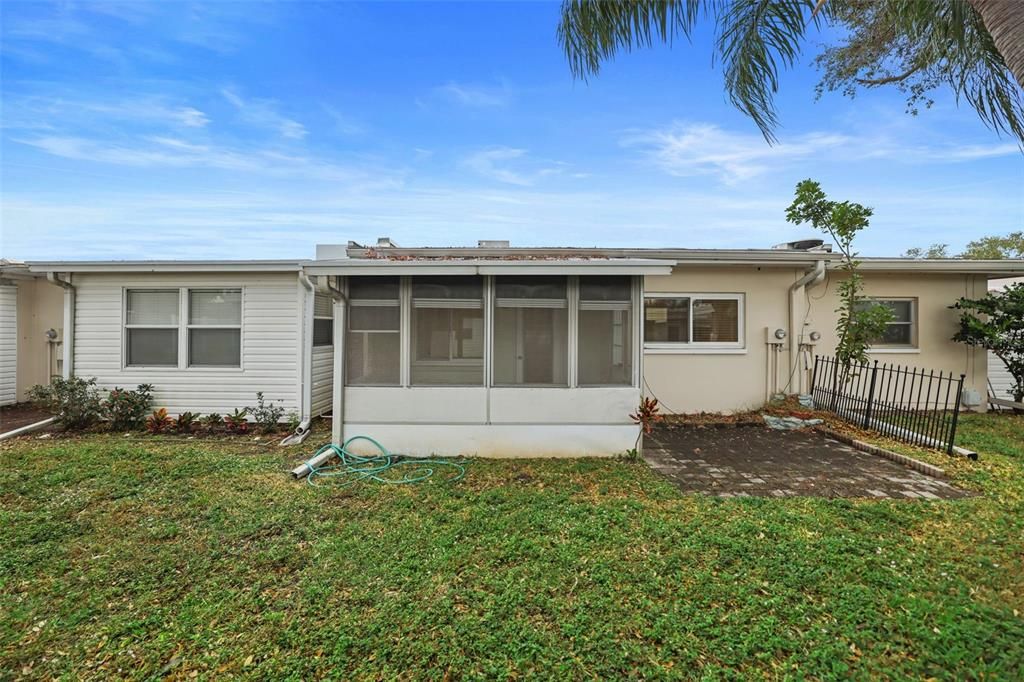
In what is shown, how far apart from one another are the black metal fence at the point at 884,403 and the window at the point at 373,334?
6.50 m

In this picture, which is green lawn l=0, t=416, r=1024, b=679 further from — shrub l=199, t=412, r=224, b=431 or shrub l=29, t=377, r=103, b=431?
shrub l=29, t=377, r=103, b=431

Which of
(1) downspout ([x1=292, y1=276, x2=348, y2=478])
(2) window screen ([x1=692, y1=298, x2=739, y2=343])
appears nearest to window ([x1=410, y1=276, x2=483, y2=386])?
(1) downspout ([x1=292, y1=276, x2=348, y2=478])

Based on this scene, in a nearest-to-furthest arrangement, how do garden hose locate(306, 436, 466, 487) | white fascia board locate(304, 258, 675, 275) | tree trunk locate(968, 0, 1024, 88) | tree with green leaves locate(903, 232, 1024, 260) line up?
tree trunk locate(968, 0, 1024, 88)
garden hose locate(306, 436, 466, 487)
white fascia board locate(304, 258, 675, 275)
tree with green leaves locate(903, 232, 1024, 260)

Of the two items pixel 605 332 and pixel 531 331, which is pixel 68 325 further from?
pixel 605 332

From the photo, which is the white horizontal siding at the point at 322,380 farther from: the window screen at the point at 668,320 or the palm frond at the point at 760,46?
the palm frond at the point at 760,46

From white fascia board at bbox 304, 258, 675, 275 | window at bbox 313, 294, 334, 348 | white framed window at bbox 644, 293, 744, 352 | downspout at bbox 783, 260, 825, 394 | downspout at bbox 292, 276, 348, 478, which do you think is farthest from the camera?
white framed window at bbox 644, 293, 744, 352

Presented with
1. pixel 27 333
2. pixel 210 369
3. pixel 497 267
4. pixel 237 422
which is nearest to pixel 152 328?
pixel 210 369

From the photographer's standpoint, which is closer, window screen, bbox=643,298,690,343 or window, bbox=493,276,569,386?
window, bbox=493,276,569,386

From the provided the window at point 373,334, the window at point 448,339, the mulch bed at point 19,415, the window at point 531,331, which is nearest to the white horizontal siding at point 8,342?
the mulch bed at point 19,415

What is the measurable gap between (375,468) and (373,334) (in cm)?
169

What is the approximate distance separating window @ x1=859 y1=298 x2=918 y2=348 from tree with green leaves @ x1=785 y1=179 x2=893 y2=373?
938 mm

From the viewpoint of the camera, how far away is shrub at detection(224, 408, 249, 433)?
7168mm

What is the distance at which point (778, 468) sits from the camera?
17.3ft

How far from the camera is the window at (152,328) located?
764 cm
